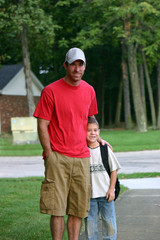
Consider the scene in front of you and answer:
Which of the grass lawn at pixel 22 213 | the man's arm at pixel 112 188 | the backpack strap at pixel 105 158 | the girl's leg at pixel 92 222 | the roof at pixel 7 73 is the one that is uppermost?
the backpack strap at pixel 105 158

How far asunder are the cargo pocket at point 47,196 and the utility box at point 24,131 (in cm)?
1997

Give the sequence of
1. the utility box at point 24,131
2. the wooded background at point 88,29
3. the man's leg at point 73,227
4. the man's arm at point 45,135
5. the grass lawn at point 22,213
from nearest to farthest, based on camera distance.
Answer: the man's arm at point 45,135
the man's leg at point 73,227
the grass lawn at point 22,213
the utility box at point 24,131
the wooded background at point 88,29

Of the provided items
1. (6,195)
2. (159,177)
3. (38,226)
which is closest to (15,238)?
(38,226)

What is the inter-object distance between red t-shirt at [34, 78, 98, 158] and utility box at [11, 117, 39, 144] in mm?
19986

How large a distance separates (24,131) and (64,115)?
66.0ft

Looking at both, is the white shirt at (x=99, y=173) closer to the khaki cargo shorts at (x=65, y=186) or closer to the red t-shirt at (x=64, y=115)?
the khaki cargo shorts at (x=65, y=186)

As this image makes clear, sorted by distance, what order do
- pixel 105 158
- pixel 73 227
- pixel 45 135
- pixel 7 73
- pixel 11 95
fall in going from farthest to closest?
pixel 7 73 → pixel 11 95 → pixel 105 158 → pixel 73 227 → pixel 45 135

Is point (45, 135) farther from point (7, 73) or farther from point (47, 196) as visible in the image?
point (7, 73)

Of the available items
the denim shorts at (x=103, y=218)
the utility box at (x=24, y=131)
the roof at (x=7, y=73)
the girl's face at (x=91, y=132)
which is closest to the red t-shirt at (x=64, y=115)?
the girl's face at (x=91, y=132)

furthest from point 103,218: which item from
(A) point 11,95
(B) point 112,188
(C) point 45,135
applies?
(A) point 11,95

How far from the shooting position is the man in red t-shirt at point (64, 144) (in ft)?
14.1

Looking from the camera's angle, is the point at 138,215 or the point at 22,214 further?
the point at 22,214

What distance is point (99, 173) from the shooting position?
4562 mm

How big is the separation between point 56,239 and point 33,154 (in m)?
13.8
